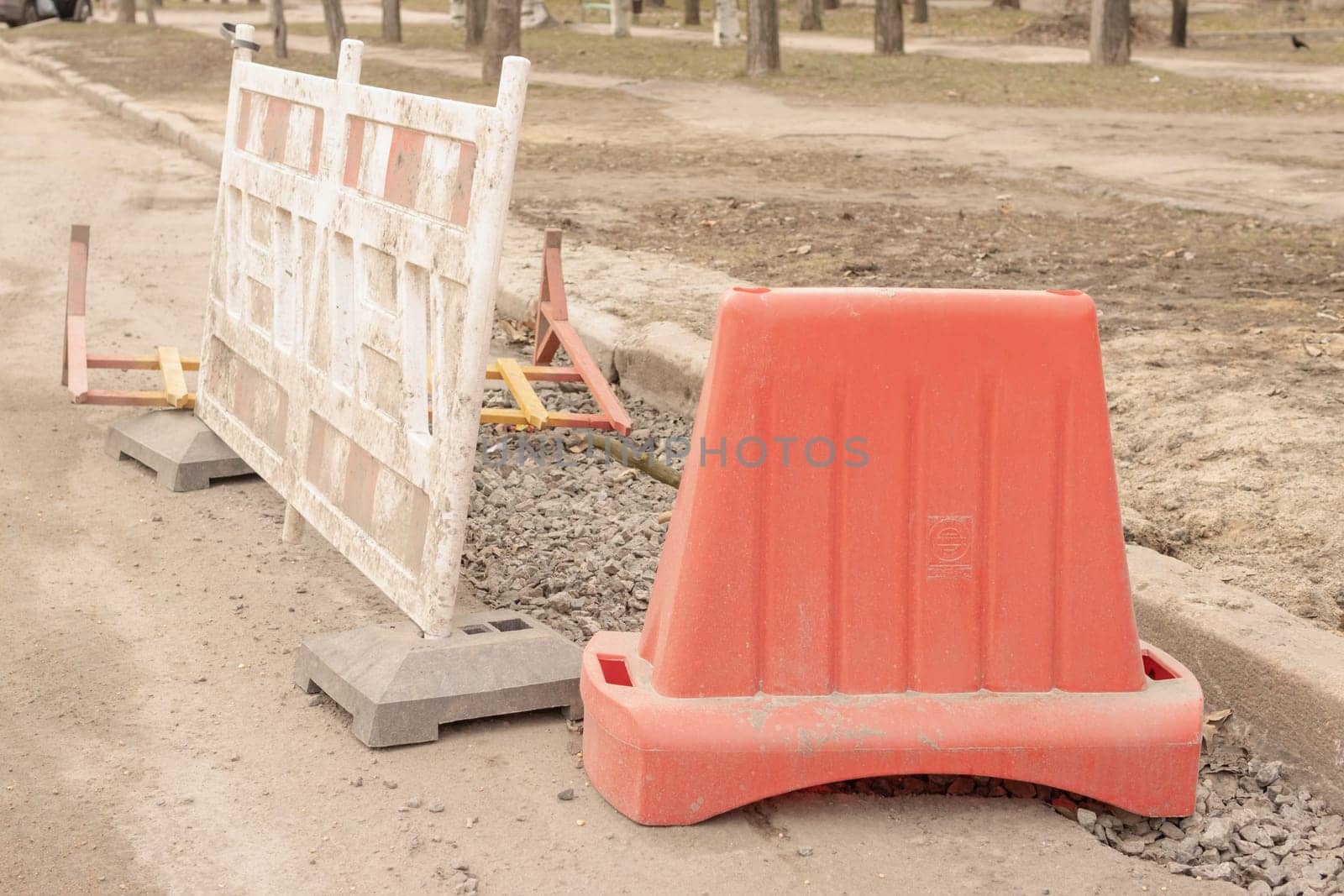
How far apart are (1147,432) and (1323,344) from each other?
131cm

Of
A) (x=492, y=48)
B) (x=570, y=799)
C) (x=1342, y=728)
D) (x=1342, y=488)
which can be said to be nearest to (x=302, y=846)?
(x=570, y=799)

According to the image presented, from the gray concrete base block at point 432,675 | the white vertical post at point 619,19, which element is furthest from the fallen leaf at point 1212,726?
the white vertical post at point 619,19

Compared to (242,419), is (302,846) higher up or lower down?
lower down

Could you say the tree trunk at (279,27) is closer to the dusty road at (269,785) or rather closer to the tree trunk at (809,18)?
the tree trunk at (809,18)

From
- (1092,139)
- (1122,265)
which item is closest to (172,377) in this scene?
(1122,265)

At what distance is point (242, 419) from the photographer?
15.9 ft

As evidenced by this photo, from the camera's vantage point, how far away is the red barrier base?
116 inches

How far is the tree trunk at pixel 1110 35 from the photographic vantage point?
2066 cm

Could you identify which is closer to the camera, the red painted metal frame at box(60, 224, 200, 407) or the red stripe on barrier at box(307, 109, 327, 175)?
the red stripe on barrier at box(307, 109, 327, 175)

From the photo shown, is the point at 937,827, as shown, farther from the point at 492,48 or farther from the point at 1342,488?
the point at 492,48

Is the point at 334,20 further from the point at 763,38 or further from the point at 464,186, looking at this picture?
the point at 464,186

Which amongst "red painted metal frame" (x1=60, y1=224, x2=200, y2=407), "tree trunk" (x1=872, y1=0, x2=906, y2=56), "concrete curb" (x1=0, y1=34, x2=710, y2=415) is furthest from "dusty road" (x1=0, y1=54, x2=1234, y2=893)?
"tree trunk" (x1=872, y1=0, x2=906, y2=56)

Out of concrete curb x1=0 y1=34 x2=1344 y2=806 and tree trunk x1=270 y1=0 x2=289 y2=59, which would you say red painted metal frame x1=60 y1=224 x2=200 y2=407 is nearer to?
concrete curb x1=0 y1=34 x2=1344 y2=806

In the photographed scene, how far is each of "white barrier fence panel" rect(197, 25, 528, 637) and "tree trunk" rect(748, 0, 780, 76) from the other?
50.3 feet
